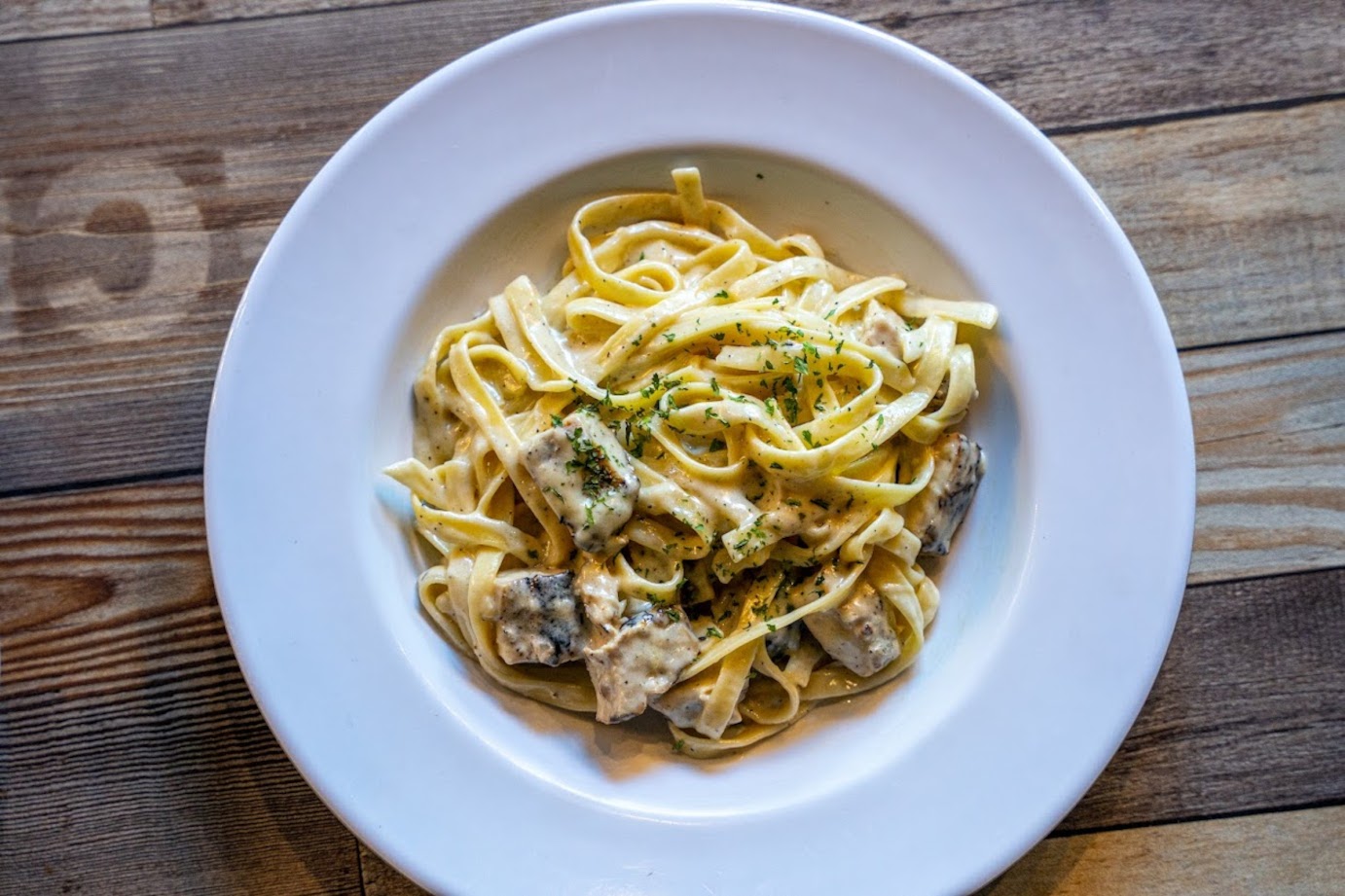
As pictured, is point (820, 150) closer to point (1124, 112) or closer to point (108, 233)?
point (1124, 112)

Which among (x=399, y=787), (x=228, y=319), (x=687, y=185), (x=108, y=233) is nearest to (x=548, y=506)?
(x=399, y=787)

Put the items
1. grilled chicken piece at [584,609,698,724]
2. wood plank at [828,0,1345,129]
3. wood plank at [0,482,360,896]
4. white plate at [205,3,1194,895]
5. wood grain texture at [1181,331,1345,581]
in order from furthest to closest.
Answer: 1. wood plank at [828,0,1345,129]
2. wood grain texture at [1181,331,1345,581]
3. wood plank at [0,482,360,896]
4. grilled chicken piece at [584,609,698,724]
5. white plate at [205,3,1194,895]

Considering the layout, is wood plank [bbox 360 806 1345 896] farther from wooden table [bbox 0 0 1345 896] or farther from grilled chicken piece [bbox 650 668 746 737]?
grilled chicken piece [bbox 650 668 746 737]

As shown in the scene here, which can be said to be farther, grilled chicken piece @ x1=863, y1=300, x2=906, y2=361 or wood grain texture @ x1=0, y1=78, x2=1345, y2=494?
wood grain texture @ x1=0, y1=78, x2=1345, y2=494

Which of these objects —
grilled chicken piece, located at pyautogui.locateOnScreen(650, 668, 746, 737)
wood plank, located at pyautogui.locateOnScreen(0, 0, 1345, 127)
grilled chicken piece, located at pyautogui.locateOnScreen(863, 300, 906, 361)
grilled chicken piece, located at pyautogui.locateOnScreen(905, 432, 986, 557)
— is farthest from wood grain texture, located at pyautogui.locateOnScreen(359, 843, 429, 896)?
wood plank, located at pyautogui.locateOnScreen(0, 0, 1345, 127)

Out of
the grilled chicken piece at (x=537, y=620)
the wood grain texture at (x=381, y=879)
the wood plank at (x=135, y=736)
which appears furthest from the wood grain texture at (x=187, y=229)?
the wood grain texture at (x=381, y=879)

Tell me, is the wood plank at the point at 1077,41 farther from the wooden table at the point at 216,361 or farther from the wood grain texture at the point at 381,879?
the wood grain texture at the point at 381,879

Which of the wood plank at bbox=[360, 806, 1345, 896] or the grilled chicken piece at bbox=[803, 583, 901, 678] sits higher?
the grilled chicken piece at bbox=[803, 583, 901, 678]
